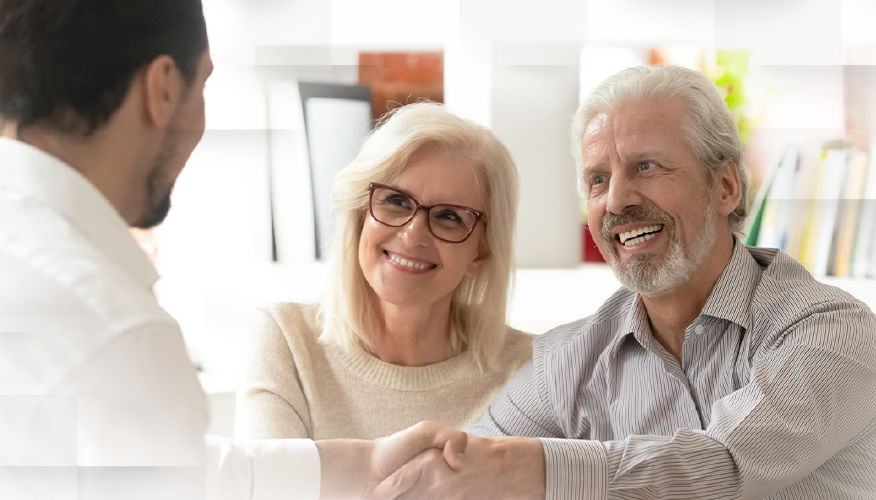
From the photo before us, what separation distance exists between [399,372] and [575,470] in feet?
1.64

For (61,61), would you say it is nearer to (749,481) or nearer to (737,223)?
(749,481)

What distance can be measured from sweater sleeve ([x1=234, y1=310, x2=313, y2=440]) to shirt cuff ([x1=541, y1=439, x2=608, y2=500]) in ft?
1.73

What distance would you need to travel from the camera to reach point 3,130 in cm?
61

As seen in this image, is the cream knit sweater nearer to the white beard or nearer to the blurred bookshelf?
the white beard

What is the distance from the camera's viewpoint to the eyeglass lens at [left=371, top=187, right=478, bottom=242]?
148 centimetres

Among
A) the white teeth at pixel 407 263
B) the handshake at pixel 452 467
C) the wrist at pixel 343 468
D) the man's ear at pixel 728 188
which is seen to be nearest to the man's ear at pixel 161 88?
the wrist at pixel 343 468

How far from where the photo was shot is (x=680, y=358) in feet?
4.52

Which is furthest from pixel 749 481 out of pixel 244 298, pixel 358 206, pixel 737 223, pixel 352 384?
pixel 244 298

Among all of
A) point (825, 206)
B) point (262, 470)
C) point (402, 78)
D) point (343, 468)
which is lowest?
point (343, 468)

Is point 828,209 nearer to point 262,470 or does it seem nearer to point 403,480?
point 403,480

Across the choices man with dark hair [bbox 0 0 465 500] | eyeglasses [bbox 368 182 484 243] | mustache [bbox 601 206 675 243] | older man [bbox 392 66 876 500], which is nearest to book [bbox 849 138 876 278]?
older man [bbox 392 66 876 500]

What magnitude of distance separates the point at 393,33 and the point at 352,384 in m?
0.77

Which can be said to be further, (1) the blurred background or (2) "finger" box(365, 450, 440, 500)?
(1) the blurred background

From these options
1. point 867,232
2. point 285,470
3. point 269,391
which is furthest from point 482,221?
point 867,232
